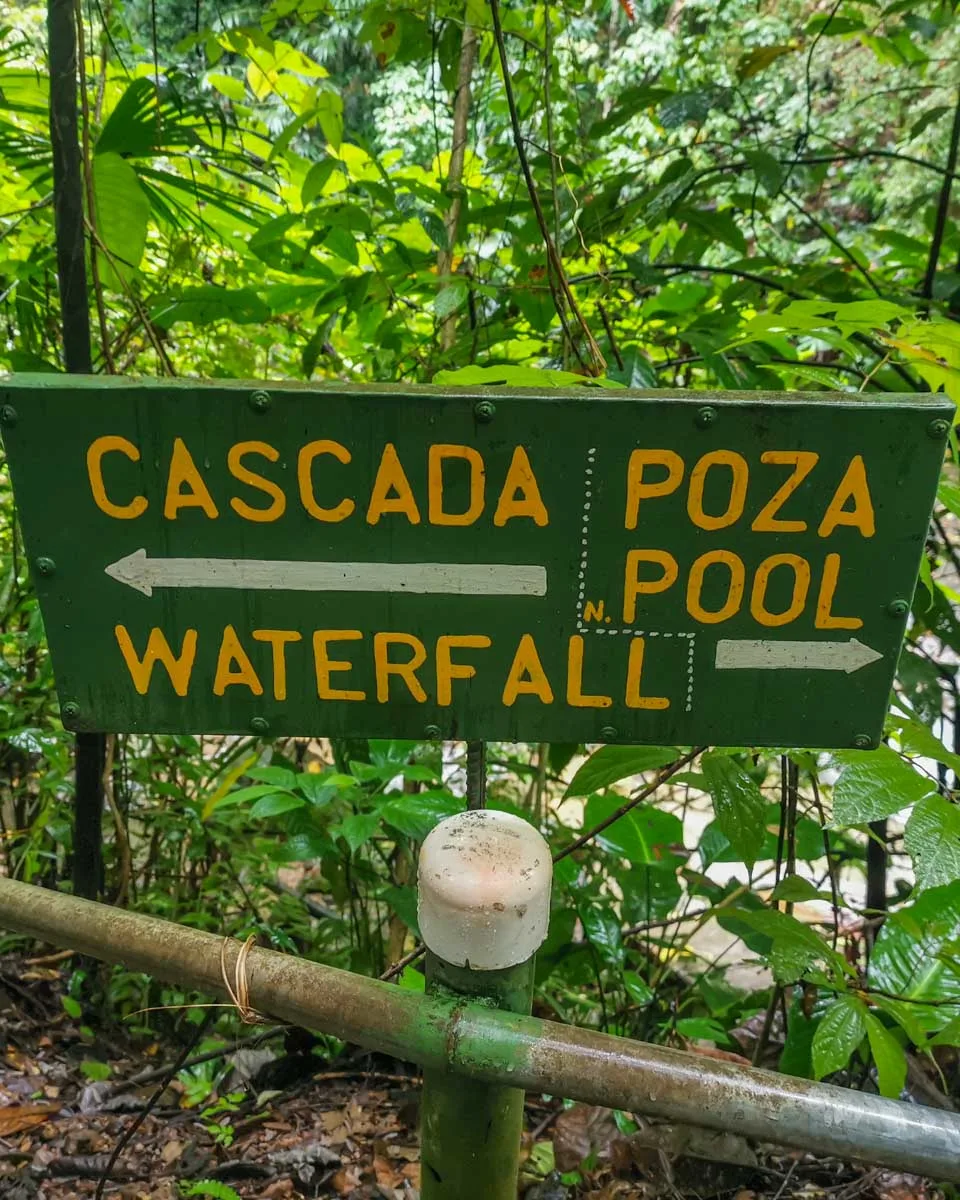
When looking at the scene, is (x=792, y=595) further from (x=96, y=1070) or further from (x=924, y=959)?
(x=96, y=1070)

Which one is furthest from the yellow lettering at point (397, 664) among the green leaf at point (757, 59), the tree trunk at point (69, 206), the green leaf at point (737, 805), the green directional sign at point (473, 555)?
the green leaf at point (757, 59)

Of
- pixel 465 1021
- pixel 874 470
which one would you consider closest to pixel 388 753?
pixel 465 1021

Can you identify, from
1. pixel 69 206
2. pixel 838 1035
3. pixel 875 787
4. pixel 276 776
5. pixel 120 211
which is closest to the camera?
pixel 875 787

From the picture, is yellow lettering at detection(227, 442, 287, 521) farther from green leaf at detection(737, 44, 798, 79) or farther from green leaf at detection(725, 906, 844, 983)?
green leaf at detection(737, 44, 798, 79)

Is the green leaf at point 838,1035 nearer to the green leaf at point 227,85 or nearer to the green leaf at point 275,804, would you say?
the green leaf at point 275,804

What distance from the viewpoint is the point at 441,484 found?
2.32 feet

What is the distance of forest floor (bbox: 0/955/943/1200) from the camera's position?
51.3 inches

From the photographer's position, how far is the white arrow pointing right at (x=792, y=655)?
0.75 m

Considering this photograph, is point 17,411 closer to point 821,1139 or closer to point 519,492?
point 519,492

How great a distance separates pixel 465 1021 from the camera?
27.8 inches

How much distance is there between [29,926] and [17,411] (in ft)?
1.76

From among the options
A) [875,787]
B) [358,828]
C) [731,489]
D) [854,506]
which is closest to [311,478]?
[731,489]

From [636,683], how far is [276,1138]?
1240 millimetres

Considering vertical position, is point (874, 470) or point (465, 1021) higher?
point (874, 470)
